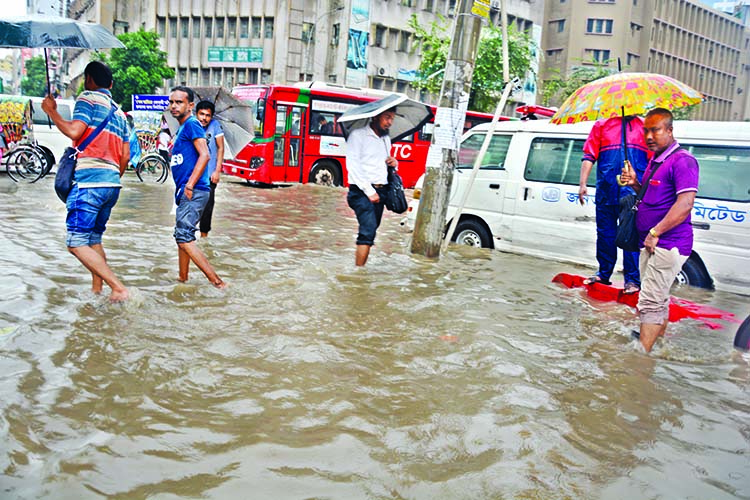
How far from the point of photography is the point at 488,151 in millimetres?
8797

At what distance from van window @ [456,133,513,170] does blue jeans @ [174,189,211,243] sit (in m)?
4.05

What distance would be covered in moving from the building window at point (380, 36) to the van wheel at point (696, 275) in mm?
39304

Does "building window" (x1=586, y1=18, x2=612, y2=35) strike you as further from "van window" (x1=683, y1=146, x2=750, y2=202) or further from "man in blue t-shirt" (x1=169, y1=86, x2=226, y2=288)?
"man in blue t-shirt" (x1=169, y1=86, x2=226, y2=288)

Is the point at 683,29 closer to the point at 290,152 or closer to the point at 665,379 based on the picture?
the point at 290,152

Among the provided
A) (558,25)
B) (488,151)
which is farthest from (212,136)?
(558,25)

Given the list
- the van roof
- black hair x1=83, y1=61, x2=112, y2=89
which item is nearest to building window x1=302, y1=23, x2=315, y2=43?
the van roof

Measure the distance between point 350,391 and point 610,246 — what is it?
376 centimetres

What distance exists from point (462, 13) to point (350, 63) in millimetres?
35542

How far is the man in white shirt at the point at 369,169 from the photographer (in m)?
6.77

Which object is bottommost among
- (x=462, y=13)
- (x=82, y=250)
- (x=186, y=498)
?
(x=186, y=498)

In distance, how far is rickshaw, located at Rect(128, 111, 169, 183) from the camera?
17.2 metres

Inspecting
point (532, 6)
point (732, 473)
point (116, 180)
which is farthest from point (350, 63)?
point (732, 473)

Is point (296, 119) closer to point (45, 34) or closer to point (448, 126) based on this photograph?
point (448, 126)

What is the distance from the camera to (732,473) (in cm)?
300
